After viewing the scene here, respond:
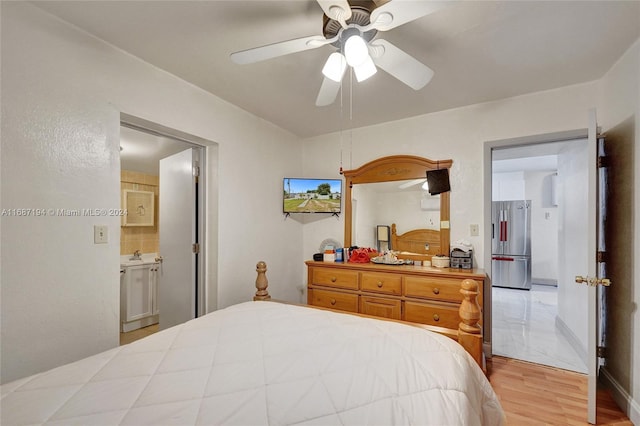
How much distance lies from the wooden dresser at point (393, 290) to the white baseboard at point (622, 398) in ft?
3.09

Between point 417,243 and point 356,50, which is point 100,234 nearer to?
point 356,50

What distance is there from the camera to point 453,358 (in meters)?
1.13

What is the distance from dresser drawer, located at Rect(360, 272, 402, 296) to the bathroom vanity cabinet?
8.73 ft

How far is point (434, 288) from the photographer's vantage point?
231 cm

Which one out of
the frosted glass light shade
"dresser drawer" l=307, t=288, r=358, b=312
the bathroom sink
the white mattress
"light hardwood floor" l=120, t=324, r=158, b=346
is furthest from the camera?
the bathroom sink

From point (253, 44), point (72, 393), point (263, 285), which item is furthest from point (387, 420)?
point (253, 44)

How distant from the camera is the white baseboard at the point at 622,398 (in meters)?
1.68

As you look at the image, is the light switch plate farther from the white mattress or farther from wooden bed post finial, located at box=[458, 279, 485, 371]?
wooden bed post finial, located at box=[458, 279, 485, 371]

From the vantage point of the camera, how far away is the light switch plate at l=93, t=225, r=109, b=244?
1678 mm

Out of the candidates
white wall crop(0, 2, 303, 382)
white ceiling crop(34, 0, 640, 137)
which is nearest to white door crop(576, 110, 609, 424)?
white ceiling crop(34, 0, 640, 137)

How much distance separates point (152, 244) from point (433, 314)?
383cm

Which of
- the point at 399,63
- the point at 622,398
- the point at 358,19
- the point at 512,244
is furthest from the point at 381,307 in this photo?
the point at 512,244

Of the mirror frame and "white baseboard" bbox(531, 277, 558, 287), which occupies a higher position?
the mirror frame

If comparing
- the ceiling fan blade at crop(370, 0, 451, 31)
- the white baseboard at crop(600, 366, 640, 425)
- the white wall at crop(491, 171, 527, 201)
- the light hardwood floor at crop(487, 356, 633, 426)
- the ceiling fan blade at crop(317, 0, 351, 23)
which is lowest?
the light hardwood floor at crop(487, 356, 633, 426)
